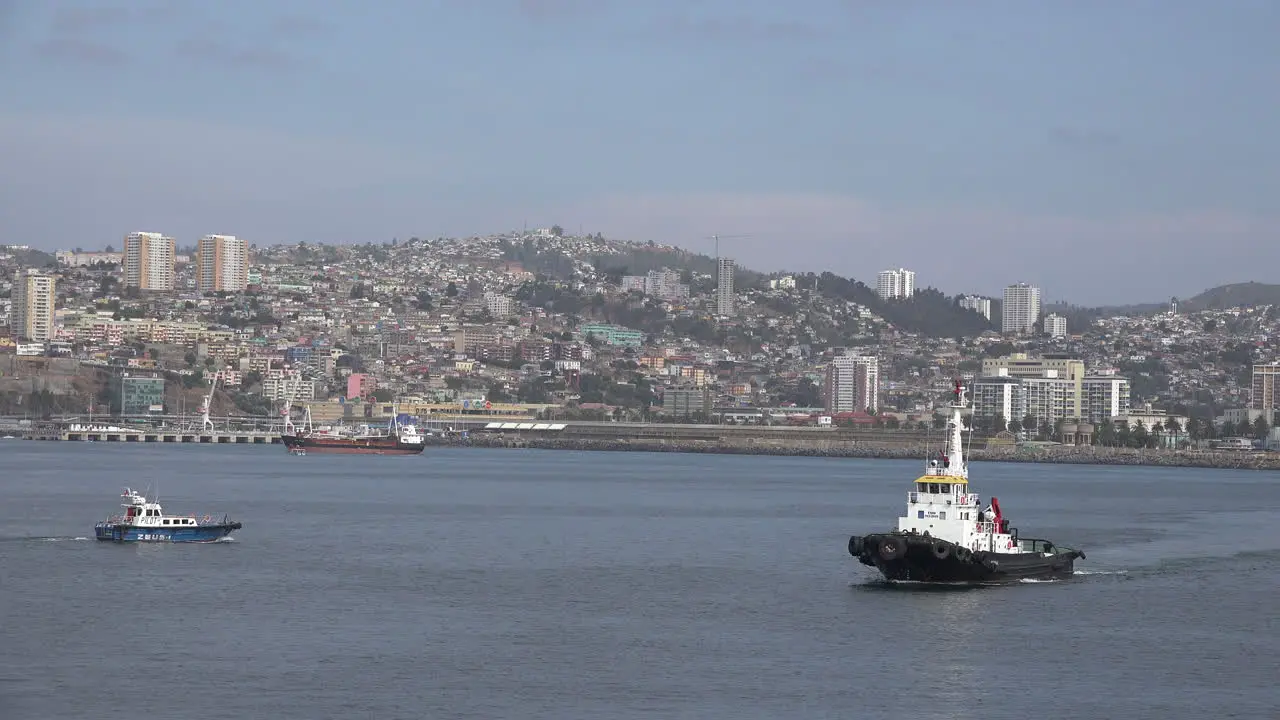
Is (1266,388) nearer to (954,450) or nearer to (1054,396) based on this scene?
(1054,396)

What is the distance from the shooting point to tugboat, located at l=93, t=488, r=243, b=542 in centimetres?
4347

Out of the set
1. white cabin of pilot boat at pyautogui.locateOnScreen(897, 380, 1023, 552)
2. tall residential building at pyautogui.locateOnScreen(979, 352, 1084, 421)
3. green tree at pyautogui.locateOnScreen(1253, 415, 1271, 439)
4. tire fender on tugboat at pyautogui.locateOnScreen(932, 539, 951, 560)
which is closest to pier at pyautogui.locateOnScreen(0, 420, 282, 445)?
tall residential building at pyautogui.locateOnScreen(979, 352, 1084, 421)

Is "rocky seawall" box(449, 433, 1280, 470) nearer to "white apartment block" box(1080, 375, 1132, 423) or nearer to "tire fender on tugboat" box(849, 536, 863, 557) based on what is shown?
"white apartment block" box(1080, 375, 1132, 423)

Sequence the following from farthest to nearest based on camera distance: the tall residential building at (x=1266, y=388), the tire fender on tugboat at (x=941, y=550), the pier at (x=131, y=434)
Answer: the tall residential building at (x=1266, y=388) → the pier at (x=131, y=434) → the tire fender on tugboat at (x=941, y=550)

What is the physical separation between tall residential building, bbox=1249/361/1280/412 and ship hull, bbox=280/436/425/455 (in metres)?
101

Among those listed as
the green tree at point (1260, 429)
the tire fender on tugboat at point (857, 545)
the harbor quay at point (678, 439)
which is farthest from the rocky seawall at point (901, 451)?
the tire fender on tugboat at point (857, 545)

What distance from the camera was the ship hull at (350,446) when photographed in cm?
12138

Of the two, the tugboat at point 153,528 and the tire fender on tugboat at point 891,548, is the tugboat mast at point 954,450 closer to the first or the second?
the tire fender on tugboat at point 891,548

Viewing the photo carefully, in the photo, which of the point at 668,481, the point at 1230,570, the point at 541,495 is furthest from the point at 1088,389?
the point at 1230,570

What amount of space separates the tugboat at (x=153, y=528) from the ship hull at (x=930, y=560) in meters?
16.2

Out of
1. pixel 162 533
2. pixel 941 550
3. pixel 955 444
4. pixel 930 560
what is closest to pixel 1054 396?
pixel 955 444

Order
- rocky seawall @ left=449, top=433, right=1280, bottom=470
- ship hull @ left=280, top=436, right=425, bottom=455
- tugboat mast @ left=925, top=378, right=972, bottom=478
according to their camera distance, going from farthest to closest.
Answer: rocky seawall @ left=449, top=433, right=1280, bottom=470, ship hull @ left=280, top=436, right=425, bottom=455, tugboat mast @ left=925, top=378, right=972, bottom=478

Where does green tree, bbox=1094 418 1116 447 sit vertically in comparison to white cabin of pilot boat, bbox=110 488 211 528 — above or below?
above

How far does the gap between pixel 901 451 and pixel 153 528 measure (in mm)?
101585
